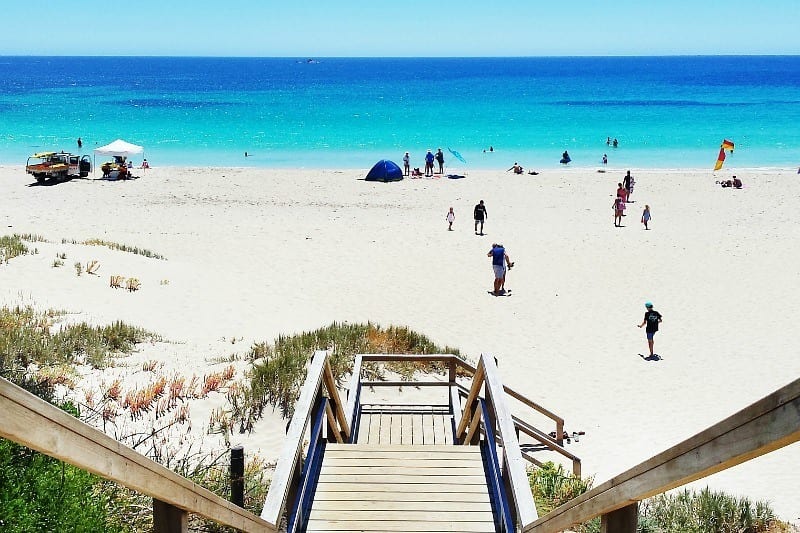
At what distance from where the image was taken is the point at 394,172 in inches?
1467

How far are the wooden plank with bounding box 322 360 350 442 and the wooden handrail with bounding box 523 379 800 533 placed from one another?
12.3 feet

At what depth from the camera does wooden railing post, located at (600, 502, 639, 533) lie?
2678 millimetres

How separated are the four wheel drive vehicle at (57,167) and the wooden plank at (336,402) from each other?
31099mm

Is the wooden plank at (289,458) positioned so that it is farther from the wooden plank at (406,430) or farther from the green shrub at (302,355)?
the green shrub at (302,355)

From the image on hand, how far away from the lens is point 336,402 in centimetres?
679

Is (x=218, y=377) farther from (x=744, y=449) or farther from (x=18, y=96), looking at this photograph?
(x=18, y=96)

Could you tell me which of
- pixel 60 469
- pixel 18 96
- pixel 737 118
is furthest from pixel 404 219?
pixel 18 96

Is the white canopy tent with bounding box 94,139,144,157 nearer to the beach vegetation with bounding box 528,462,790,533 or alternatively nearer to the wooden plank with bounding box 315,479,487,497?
the beach vegetation with bounding box 528,462,790,533

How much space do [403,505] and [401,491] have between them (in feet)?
0.77

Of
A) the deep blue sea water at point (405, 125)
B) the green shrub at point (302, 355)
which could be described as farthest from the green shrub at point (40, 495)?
the deep blue sea water at point (405, 125)

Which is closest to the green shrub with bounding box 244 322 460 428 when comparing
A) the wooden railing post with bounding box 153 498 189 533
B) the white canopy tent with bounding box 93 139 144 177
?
the wooden railing post with bounding box 153 498 189 533

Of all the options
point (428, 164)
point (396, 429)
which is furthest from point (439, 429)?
point (428, 164)

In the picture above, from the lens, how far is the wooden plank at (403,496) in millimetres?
5309

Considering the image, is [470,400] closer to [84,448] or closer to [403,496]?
[403,496]
